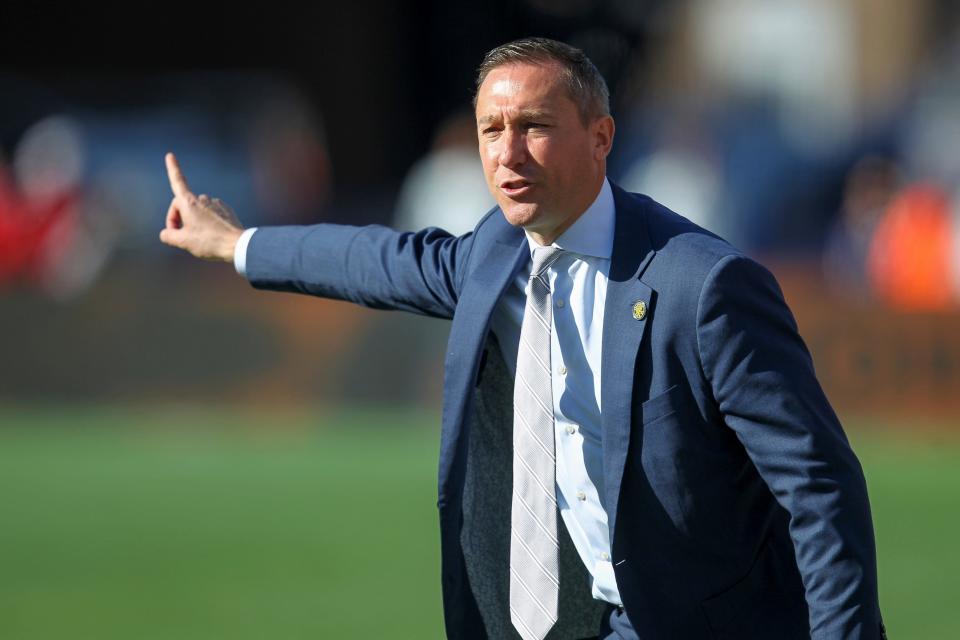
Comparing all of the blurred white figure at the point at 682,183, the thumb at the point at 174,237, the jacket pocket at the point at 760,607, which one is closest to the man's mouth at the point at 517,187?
the jacket pocket at the point at 760,607

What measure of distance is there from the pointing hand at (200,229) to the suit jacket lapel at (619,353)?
1244mm

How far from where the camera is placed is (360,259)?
4438mm

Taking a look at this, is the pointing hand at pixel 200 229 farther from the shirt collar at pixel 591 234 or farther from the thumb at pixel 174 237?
the shirt collar at pixel 591 234

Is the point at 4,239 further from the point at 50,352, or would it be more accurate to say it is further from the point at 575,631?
the point at 575,631

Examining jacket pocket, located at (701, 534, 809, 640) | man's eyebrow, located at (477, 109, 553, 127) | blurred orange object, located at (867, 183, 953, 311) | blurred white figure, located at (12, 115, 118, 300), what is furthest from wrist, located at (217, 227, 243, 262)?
blurred orange object, located at (867, 183, 953, 311)

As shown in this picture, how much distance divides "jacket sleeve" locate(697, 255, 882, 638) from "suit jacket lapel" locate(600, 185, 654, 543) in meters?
0.19

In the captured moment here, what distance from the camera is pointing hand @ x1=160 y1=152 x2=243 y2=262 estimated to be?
4.67 m

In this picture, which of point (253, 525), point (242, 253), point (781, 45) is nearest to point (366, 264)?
point (242, 253)

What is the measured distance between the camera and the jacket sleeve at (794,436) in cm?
355

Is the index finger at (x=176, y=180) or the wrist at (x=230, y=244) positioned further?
the index finger at (x=176, y=180)

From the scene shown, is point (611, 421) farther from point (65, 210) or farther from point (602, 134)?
point (65, 210)

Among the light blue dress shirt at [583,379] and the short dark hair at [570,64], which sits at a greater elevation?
the short dark hair at [570,64]

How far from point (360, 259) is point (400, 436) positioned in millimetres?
9311

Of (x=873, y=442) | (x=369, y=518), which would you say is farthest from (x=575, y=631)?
(x=873, y=442)
